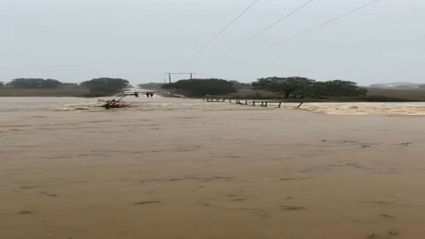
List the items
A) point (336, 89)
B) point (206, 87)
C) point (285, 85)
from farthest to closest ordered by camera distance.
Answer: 1. point (206, 87)
2. point (285, 85)
3. point (336, 89)

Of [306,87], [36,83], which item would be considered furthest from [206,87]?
[36,83]

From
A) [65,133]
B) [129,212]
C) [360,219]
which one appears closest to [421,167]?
[360,219]

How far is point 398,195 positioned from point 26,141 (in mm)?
8524

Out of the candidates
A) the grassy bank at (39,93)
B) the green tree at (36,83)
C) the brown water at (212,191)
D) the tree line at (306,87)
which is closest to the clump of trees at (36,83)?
the green tree at (36,83)

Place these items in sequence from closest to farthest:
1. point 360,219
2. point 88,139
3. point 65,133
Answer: point 360,219
point 88,139
point 65,133

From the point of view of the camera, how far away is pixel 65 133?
1256cm

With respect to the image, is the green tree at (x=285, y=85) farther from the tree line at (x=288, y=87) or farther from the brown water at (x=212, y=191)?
the brown water at (x=212, y=191)

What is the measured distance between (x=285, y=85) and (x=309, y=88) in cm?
472

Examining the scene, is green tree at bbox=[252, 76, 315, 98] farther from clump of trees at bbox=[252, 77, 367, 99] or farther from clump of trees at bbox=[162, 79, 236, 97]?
clump of trees at bbox=[162, 79, 236, 97]

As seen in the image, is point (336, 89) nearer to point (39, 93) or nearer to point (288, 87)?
point (288, 87)

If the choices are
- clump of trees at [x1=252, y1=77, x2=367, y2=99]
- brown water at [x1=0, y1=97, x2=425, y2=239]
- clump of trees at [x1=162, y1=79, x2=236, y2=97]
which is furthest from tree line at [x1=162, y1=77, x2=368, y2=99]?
brown water at [x1=0, y1=97, x2=425, y2=239]

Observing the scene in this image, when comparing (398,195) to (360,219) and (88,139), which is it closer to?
(360,219)

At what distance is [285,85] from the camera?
7275 centimetres

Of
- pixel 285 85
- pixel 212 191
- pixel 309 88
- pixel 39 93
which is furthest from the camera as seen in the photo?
pixel 39 93
